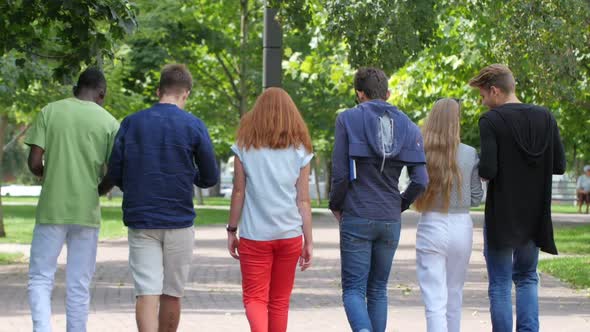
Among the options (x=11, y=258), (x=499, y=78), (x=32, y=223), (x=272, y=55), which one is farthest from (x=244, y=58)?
(x=499, y=78)

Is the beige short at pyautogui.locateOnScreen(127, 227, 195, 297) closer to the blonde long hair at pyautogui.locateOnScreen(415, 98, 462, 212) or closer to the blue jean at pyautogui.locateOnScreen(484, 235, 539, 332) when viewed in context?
the blonde long hair at pyautogui.locateOnScreen(415, 98, 462, 212)

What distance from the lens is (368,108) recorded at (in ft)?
24.7

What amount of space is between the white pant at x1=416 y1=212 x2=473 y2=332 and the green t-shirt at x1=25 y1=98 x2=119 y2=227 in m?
2.01

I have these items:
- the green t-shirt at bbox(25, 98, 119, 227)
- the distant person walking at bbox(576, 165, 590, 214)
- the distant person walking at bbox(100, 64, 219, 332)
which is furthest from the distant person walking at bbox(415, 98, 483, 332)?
the distant person walking at bbox(576, 165, 590, 214)

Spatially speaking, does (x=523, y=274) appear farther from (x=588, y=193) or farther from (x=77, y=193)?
(x=588, y=193)

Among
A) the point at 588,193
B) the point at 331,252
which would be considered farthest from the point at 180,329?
the point at 588,193

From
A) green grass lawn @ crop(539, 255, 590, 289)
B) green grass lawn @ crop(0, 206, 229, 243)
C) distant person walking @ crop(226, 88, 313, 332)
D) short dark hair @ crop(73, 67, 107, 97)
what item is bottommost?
green grass lawn @ crop(0, 206, 229, 243)

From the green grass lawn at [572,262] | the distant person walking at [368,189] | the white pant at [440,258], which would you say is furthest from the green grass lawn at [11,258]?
the distant person walking at [368,189]

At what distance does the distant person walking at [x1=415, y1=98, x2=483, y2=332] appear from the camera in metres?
7.93

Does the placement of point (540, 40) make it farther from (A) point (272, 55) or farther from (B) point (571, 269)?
(A) point (272, 55)

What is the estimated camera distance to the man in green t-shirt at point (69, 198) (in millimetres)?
7594

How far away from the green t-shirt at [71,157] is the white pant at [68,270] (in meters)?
0.09

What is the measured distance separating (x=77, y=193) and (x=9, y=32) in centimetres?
380

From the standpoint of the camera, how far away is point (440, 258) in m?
7.98
